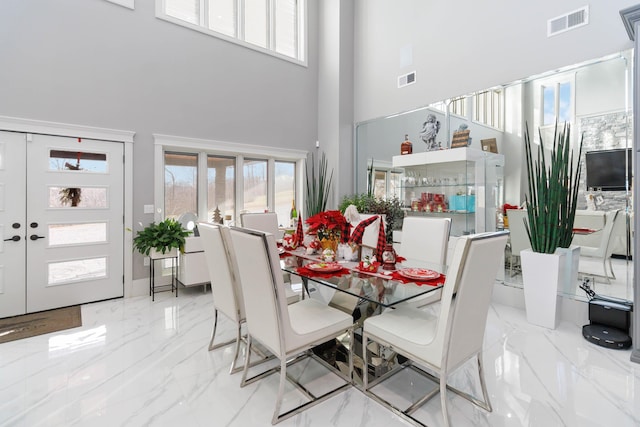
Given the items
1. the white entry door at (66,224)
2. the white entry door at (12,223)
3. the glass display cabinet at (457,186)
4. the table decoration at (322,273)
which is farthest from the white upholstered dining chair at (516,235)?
the white entry door at (12,223)

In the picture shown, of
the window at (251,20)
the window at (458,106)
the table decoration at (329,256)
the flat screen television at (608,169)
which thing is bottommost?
the table decoration at (329,256)

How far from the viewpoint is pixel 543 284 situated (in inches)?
125

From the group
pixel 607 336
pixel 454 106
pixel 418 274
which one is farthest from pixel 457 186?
pixel 418 274

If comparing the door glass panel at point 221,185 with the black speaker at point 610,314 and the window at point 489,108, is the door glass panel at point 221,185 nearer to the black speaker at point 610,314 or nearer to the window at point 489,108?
the window at point 489,108

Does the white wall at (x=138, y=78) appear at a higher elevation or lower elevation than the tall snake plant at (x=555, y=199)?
higher

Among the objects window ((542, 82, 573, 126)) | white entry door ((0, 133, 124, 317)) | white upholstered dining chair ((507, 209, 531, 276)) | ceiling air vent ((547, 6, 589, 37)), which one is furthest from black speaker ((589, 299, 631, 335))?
white entry door ((0, 133, 124, 317))

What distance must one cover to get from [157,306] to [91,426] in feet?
7.10

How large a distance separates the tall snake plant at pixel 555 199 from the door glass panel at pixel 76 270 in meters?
5.20

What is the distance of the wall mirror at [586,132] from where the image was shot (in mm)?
2990

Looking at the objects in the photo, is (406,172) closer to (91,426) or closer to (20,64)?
(91,426)

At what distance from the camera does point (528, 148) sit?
11.7 ft

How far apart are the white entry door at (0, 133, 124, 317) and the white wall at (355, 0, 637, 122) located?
14.0 feet

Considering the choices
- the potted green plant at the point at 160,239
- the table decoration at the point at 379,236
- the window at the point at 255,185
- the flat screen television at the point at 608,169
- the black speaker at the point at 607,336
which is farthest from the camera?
the window at the point at 255,185

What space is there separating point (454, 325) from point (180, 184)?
4.39 meters
